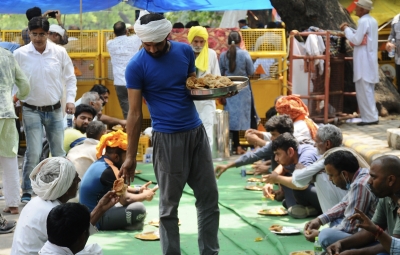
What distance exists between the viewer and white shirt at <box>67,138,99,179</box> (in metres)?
7.93

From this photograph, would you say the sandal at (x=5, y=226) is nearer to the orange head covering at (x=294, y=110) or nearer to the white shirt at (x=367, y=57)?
the orange head covering at (x=294, y=110)

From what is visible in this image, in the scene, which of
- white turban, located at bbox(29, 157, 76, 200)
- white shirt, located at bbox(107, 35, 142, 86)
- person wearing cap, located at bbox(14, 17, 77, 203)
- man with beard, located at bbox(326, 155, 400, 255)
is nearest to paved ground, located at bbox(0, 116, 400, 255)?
person wearing cap, located at bbox(14, 17, 77, 203)

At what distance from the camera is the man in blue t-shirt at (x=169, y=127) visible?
554 centimetres

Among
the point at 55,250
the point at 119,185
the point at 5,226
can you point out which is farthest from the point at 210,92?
the point at 5,226

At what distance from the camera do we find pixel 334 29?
13812mm

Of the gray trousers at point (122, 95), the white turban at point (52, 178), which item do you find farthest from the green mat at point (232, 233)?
the gray trousers at point (122, 95)

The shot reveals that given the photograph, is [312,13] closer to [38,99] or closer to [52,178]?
[38,99]

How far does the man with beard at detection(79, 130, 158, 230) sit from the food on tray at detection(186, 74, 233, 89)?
53.1 inches

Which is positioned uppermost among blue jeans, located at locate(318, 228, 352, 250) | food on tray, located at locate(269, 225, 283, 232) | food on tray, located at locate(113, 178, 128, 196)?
food on tray, located at locate(113, 178, 128, 196)

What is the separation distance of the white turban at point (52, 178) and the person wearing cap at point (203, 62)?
5771 millimetres

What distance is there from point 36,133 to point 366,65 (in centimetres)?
643

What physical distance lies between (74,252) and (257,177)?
19.6ft

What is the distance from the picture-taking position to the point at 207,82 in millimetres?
5676

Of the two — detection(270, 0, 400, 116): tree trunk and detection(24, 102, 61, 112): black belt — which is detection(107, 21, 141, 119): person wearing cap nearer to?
detection(270, 0, 400, 116): tree trunk
